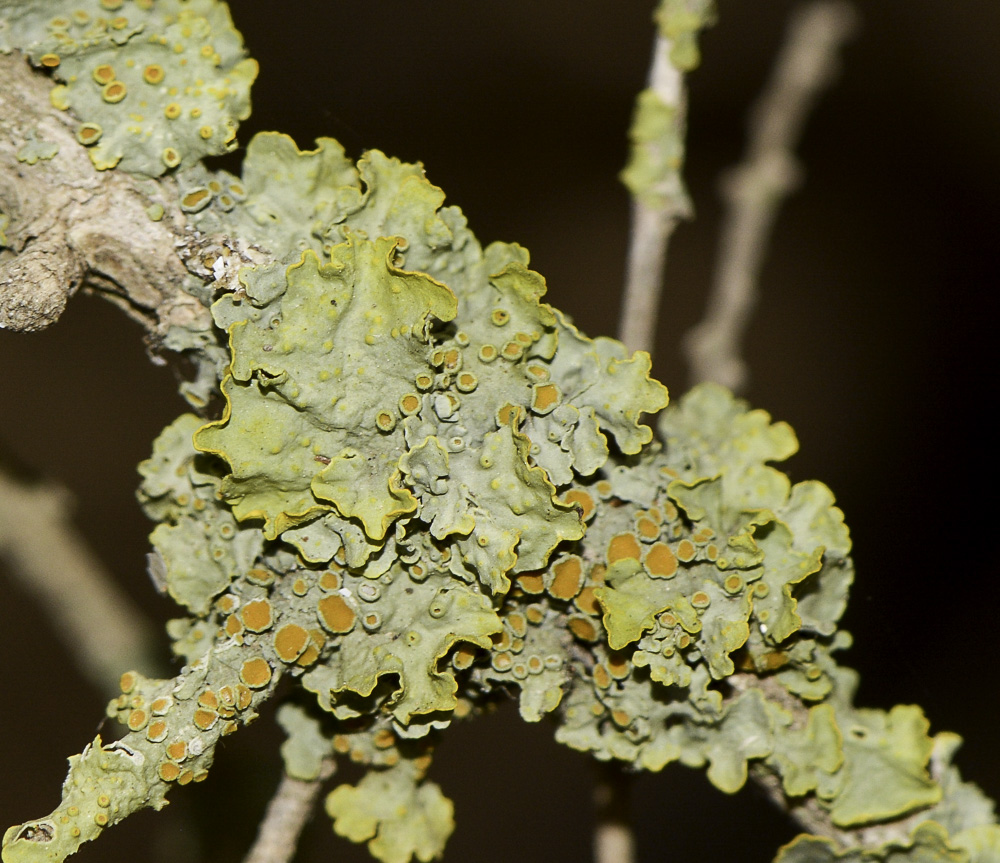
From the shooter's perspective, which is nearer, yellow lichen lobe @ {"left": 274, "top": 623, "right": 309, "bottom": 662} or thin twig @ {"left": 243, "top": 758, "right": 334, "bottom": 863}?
yellow lichen lobe @ {"left": 274, "top": 623, "right": 309, "bottom": 662}

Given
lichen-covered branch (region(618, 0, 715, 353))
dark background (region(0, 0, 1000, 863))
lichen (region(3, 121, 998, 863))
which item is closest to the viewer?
lichen (region(3, 121, 998, 863))

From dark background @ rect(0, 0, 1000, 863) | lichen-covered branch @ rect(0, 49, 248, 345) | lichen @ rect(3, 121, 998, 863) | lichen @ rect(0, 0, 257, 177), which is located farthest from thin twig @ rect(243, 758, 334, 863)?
dark background @ rect(0, 0, 1000, 863)

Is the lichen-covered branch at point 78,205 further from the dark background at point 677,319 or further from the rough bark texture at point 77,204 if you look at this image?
the dark background at point 677,319

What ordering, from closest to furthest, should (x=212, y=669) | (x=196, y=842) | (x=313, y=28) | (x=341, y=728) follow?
(x=212, y=669) < (x=341, y=728) < (x=196, y=842) < (x=313, y=28)

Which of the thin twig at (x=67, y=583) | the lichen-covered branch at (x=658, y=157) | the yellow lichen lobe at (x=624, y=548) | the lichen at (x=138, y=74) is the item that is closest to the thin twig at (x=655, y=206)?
the lichen-covered branch at (x=658, y=157)

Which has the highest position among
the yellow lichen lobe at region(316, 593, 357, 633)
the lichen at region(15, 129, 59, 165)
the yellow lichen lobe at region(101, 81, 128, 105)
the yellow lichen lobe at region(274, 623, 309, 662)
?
the yellow lichen lobe at region(101, 81, 128, 105)

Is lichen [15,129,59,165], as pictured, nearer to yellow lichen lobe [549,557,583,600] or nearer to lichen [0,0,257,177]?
lichen [0,0,257,177]

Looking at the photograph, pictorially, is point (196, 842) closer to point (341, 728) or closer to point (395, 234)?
point (341, 728)

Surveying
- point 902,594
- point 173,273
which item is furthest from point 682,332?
point 173,273
